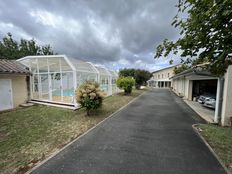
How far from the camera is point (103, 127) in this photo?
6.34 meters

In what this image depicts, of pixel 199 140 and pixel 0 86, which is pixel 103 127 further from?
pixel 0 86

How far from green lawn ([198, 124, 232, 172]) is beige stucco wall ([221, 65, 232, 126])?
50.2 inches

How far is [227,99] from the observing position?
6.62 m

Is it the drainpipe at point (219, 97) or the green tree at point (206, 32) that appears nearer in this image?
the green tree at point (206, 32)

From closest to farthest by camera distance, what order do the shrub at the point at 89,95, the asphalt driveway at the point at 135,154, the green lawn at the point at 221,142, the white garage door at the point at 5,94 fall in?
the asphalt driveway at the point at 135,154 → the green lawn at the point at 221,142 → the shrub at the point at 89,95 → the white garage door at the point at 5,94

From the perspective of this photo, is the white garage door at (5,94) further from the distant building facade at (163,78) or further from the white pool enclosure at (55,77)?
the distant building facade at (163,78)

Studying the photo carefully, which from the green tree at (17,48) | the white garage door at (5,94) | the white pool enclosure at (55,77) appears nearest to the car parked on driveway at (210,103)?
the white pool enclosure at (55,77)

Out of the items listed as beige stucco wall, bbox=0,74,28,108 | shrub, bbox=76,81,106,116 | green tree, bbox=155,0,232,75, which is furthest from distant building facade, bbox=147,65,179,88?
green tree, bbox=155,0,232,75

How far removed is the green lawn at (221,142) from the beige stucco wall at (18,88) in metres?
13.2

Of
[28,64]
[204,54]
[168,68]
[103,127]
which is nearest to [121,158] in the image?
[103,127]

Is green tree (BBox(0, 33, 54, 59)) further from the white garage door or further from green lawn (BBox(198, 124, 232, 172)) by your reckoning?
green lawn (BBox(198, 124, 232, 172))

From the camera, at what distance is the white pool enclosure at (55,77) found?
1038cm

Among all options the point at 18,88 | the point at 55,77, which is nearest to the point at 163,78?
the point at 55,77

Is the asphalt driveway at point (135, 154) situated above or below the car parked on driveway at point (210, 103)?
below
